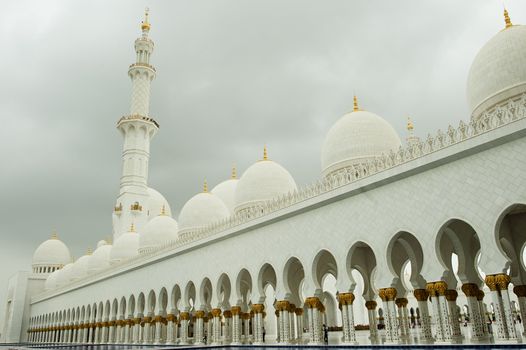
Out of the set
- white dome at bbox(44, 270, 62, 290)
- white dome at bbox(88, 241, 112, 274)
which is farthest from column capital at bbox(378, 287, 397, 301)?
white dome at bbox(44, 270, 62, 290)

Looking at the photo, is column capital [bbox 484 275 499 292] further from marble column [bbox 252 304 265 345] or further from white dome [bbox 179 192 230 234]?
white dome [bbox 179 192 230 234]

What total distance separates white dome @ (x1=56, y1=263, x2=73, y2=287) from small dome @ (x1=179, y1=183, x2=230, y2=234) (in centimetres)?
1515

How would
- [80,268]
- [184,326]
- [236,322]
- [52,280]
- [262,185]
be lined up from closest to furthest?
[236,322], [262,185], [184,326], [80,268], [52,280]

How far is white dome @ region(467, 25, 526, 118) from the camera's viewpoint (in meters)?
10.2

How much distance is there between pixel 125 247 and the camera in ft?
78.6

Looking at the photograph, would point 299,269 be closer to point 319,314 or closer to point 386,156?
point 319,314

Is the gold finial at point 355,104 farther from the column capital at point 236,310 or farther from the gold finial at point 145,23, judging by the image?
the gold finial at point 145,23

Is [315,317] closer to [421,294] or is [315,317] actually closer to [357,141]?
[421,294]

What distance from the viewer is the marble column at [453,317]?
937 cm

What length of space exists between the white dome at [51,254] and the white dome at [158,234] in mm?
20278

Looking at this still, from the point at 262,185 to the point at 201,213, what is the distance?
3.75 meters

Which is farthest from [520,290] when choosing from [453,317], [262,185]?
[262,185]

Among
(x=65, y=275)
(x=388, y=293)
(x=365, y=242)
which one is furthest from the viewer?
(x=65, y=275)

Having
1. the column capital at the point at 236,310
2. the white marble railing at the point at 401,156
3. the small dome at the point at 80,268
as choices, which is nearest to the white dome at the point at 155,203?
the small dome at the point at 80,268
